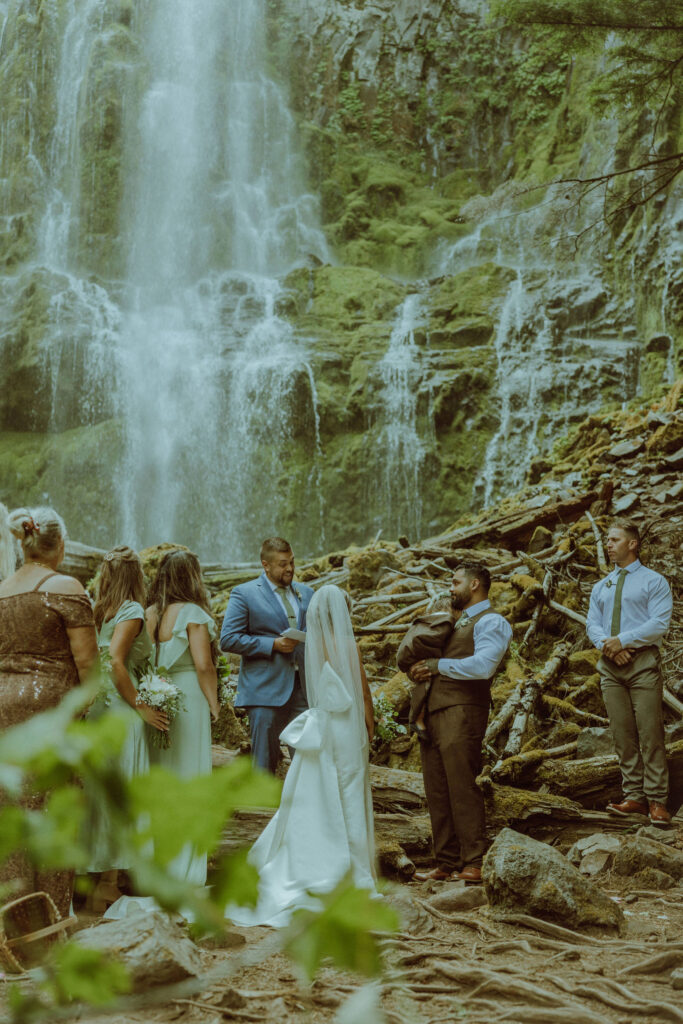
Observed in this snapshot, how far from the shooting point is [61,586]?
404cm

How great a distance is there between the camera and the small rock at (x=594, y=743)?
6.42 metres

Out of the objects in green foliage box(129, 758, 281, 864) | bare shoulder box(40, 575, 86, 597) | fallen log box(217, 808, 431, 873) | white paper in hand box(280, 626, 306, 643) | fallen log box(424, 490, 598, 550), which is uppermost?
fallen log box(424, 490, 598, 550)

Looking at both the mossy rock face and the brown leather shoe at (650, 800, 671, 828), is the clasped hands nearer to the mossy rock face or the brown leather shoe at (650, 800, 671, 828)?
the brown leather shoe at (650, 800, 671, 828)

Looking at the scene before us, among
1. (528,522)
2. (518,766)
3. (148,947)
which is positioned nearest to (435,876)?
(518,766)

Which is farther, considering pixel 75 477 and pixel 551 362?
pixel 75 477

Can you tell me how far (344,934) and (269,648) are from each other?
17.1 feet

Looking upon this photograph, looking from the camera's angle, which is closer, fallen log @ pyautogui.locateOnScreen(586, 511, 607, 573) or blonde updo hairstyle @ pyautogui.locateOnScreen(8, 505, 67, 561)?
blonde updo hairstyle @ pyautogui.locateOnScreen(8, 505, 67, 561)

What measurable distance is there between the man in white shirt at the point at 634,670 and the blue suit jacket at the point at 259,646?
2.03m

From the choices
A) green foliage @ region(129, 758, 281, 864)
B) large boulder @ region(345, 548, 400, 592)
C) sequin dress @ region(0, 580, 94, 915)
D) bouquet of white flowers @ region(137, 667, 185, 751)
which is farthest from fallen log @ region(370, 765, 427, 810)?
green foliage @ region(129, 758, 281, 864)

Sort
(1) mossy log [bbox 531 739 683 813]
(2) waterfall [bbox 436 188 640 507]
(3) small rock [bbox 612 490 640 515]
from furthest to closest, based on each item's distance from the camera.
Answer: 1. (2) waterfall [bbox 436 188 640 507]
2. (3) small rock [bbox 612 490 640 515]
3. (1) mossy log [bbox 531 739 683 813]

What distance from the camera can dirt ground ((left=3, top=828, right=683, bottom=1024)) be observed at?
3.04 metres

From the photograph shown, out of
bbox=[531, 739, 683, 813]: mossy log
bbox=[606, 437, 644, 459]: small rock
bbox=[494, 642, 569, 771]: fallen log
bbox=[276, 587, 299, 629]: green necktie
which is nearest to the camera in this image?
bbox=[276, 587, 299, 629]: green necktie

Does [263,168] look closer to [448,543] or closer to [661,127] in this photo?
[661,127]

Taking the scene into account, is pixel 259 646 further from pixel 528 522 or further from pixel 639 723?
pixel 528 522
